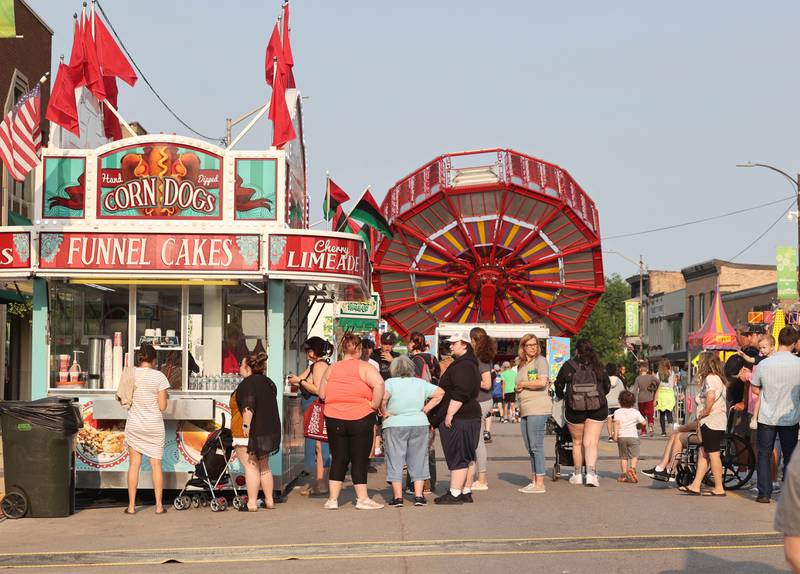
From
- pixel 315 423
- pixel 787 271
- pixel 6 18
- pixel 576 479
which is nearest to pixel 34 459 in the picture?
pixel 315 423

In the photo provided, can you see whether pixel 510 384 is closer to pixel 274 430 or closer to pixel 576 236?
pixel 576 236

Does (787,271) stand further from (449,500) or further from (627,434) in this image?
(449,500)

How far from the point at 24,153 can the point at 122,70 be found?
2335 mm

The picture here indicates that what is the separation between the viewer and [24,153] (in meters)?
13.6

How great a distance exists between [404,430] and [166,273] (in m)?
3.10

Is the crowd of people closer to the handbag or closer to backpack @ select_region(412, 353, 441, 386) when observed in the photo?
backpack @ select_region(412, 353, 441, 386)

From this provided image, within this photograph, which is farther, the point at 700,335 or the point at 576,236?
the point at 700,335

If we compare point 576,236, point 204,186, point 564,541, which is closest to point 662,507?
point 564,541

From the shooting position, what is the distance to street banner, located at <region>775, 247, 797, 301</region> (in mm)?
43562

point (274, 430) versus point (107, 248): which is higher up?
point (107, 248)

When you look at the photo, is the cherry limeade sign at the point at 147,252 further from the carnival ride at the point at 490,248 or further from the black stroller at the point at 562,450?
the carnival ride at the point at 490,248

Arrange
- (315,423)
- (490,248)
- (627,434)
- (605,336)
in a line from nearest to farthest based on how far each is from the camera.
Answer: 1. (315,423)
2. (627,434)
3. (490,248)
4. (605,336)

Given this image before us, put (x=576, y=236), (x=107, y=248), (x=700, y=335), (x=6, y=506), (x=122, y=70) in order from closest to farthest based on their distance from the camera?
1. (x=6, y=506)
2. (x=107, y=248)
3. (x=122, y=70)
4. (x=576, y=236)
5. (x=700, y=335)

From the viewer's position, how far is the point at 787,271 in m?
43.9
